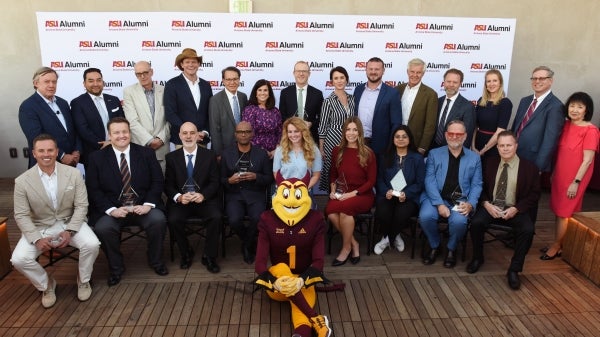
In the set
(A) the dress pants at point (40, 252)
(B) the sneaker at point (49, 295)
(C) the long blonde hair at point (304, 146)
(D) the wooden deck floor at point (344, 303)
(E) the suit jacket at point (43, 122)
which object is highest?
(E) the suit jacket at point (43, 122)

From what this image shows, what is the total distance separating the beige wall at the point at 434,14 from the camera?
628cm

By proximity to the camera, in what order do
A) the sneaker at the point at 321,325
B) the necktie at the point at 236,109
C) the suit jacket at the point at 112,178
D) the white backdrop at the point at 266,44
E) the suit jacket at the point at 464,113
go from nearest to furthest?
the sneaker at the point at 321,325
the suit jacket at the point at 112,178
the suit jacket at the point at 464,113
the necktie at the point at 236,109
the white backdrop at the point at 266,44

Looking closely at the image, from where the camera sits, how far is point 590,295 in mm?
3602

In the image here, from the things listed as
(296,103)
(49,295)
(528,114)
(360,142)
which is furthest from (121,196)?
(528,114)

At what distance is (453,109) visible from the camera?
449 centimetres

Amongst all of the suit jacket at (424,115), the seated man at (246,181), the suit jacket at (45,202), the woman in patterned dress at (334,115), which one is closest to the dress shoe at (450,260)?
the suit jacket at (424,115)

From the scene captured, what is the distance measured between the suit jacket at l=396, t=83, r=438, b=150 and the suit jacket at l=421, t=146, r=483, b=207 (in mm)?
459

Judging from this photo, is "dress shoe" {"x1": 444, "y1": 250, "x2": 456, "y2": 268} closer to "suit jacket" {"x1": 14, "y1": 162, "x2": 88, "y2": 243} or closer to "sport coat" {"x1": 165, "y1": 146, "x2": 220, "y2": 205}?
"sport coat" {"x1": 165, "y1": 146, "x2": 220, "y2": 205}

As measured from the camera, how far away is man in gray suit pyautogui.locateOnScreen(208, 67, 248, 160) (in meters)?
4.57

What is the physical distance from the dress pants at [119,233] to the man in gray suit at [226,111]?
1.05 metres

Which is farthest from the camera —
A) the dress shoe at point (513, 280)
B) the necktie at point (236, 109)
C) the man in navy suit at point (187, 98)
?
the necktie at point (236, 109)

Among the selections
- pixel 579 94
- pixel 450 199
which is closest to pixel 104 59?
pixel 450 199

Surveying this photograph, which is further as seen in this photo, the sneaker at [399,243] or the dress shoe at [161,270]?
the sneaker at [399,243]

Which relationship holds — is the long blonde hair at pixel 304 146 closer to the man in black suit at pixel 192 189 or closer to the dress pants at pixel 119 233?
the man in black suit at pixel 192 189
